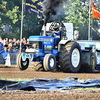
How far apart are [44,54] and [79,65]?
5.67ft

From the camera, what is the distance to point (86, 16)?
3728 cm

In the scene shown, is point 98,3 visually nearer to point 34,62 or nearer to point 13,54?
point 13,54

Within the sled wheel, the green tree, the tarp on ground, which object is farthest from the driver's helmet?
the green tree

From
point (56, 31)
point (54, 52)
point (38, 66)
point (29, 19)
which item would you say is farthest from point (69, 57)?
point (29, 19)

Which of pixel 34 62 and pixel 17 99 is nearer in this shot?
pixel 17 99

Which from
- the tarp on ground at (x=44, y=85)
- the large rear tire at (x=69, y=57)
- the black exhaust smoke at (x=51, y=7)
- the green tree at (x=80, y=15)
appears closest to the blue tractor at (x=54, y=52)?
the large rear tire at (x=69, y=57)

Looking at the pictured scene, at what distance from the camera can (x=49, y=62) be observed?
13.6 meters

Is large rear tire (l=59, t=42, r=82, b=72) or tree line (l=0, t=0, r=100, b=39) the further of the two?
tree line (l=0, t=0, r=100, b=39)

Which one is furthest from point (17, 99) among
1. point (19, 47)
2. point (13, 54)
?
point (19, 47)

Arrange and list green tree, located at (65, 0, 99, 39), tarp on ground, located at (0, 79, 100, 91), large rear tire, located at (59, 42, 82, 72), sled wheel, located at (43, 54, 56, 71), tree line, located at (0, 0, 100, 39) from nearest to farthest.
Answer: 1. tarp on ground, located at (0, 79, 100, 91)
2. sled wheel, located at (43, 54, 56, 71)
3. large rear tire, located at (59, 42, 82, 72)
4. tree line, located at (0, 0, 100, 39)
5. green tree, located at (65, 0, 99, 39)

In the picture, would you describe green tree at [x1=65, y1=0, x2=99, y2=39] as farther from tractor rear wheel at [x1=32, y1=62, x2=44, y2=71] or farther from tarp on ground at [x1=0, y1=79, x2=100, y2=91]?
tarp on ground at [x1=0, y1=79, x2=100, y2=91]

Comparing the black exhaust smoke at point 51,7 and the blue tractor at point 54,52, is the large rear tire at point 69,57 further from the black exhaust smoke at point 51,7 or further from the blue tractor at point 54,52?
the black exhaust smoke at point 51,7

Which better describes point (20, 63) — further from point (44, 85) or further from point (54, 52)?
point (44, 85)

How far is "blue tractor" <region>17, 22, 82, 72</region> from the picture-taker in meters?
14.1
